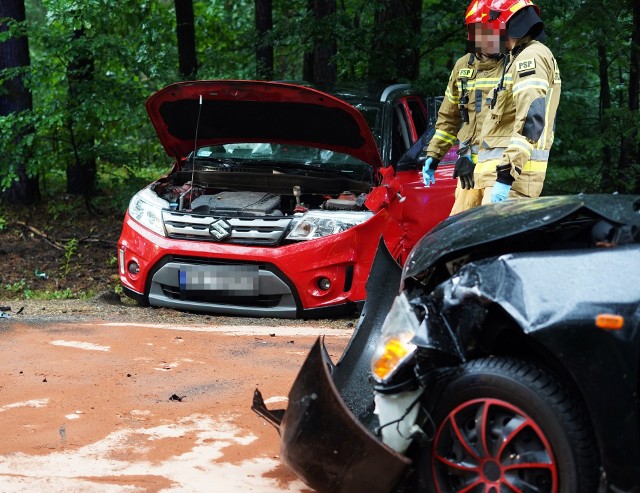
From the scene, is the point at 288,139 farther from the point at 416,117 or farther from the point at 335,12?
the point at 335,12

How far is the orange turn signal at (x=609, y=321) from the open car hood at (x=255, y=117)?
456cm

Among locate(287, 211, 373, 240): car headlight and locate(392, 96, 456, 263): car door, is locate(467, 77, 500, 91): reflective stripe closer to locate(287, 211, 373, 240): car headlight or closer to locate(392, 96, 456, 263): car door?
locate(392, 96, 456, 263): car door

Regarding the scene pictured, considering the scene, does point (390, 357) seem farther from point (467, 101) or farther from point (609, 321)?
point (467, 101)

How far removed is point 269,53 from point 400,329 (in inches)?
458

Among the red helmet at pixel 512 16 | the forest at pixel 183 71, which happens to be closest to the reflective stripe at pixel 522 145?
the red helmet at pixel 512 16

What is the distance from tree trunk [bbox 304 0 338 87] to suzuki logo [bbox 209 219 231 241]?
452cm

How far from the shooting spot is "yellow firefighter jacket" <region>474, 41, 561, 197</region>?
549cm

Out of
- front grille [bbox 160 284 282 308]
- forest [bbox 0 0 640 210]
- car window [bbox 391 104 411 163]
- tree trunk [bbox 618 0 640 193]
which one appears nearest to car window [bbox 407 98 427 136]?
car window [bbox 391 104 411 163]

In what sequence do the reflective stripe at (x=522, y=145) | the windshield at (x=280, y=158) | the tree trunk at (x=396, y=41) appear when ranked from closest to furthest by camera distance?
the reflective stripe at (x=522, y=145), the windshield at (x=280, y=158), the tree trunk at (x=396, y=41)

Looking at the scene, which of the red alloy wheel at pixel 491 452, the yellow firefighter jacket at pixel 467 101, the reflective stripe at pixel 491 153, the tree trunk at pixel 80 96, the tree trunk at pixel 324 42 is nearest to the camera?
the red alloy wheel at pixel 491 452

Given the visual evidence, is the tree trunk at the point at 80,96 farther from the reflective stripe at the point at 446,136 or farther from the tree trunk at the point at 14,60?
the reflective stripe at the point at 446,136

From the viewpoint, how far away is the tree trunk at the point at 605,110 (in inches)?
430

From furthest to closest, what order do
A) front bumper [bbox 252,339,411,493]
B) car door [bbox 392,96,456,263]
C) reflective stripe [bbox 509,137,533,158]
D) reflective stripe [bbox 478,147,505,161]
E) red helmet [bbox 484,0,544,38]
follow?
car door [bbox 392,96,456,263]
reflective stripe [bbox 478,147,505,161]
red helmet [bbox 484,0,544,38]
reflective stripe [bbox 509,137,533,158]
front bumper [bbox 252,339,411,493]

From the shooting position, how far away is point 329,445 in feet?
10.3
